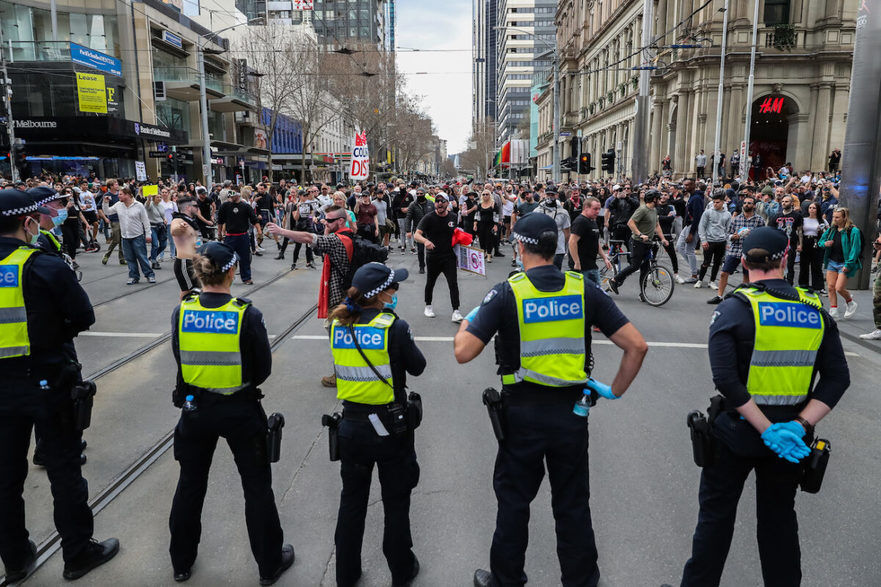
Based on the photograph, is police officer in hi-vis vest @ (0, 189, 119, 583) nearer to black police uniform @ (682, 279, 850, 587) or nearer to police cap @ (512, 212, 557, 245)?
police cap @ (512, 212, 557, 245)

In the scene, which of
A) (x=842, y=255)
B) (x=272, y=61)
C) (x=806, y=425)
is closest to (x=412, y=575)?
(x=806, y=425)

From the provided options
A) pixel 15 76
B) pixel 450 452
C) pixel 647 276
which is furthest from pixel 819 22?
pixel 15 76

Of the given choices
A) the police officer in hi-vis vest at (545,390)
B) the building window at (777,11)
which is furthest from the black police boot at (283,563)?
the building window at (777,11)

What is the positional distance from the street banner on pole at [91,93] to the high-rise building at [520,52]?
369 ft

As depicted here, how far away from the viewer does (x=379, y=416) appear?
315 cm

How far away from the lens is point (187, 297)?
3.34 m

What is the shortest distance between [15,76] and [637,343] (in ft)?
123

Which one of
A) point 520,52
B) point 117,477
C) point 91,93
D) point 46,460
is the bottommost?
point 117,477

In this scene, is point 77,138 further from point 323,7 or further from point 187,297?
point 323,7

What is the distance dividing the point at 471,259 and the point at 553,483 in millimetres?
6577

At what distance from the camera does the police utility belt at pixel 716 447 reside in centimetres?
286

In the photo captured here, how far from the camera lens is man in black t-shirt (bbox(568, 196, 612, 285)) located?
8.89 metres

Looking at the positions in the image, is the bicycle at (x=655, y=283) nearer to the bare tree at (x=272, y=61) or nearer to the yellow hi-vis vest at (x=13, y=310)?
the yellow hi-vis vest at (x=13, y=310)

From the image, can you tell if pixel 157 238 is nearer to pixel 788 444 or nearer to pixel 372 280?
pixel 372 280
